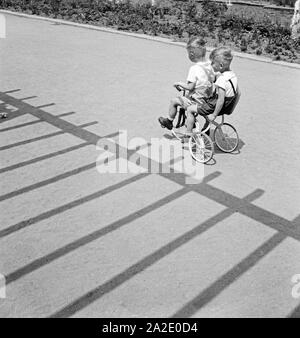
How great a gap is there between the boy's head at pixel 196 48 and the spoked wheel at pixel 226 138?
91 centimetres

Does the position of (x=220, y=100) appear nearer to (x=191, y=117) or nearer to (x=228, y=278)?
(x=191, y=117)

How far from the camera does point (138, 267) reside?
3.40 meters

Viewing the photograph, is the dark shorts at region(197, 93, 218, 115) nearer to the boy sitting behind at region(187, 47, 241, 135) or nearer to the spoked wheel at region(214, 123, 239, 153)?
the boy sitting behind at region(187, 47, 241, 135)

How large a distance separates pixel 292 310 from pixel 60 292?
1.62m

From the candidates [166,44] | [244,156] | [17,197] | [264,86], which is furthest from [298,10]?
[17,197]

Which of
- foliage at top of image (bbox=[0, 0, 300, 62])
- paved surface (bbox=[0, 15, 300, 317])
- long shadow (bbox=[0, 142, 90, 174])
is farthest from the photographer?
foliage at top of image (bbox=[0, 0, 300, 62])

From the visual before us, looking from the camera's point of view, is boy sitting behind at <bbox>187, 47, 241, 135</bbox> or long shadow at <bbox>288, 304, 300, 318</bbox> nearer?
long shadow at <bbox>288, 304, 300, 318</bbox>

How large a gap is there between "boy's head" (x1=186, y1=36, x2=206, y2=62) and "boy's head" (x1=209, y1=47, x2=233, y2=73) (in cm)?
22

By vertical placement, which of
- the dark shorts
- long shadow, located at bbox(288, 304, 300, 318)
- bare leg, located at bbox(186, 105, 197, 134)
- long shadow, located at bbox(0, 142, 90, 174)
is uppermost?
the dark shorts

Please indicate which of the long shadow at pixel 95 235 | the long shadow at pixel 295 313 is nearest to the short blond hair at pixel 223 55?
the long shadow at pixel 95 235

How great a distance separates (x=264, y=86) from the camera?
8656 mm

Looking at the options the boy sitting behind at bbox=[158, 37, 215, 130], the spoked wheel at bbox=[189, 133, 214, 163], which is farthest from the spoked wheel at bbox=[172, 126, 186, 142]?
the boy sitting behind at bbox=[158, 37, 215, 130]

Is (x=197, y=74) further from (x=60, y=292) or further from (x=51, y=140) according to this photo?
(x=60, y=292)

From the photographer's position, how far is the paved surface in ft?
10.2
